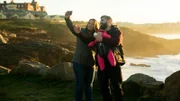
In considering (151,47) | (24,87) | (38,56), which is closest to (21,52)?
(38,56)

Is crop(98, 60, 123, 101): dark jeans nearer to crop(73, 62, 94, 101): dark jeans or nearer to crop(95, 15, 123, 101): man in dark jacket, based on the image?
crop(95, 15, 123, 101): man in dark jacket

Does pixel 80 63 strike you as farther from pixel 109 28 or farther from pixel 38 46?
pixel 38 46

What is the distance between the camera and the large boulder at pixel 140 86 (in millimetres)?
8422

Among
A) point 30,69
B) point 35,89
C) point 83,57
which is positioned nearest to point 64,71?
point 35,89

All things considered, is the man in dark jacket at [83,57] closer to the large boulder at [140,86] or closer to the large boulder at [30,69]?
the large boulder at [140,86]

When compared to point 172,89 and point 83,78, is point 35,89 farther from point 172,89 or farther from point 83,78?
point 172,89

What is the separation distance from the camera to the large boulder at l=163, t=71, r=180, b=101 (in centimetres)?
740

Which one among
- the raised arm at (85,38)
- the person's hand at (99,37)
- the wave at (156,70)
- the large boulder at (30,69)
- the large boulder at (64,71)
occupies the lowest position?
the wave at (156,70)

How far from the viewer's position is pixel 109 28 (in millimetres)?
6863

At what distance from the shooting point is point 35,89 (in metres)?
10.9

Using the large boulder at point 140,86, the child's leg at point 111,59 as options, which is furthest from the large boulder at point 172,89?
the child's leg at point 111,59

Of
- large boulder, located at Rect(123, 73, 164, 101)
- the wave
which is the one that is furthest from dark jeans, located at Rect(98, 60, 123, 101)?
the wave

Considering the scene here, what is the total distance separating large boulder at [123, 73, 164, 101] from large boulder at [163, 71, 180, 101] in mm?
613

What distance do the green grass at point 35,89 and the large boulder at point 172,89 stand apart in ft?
7.09
